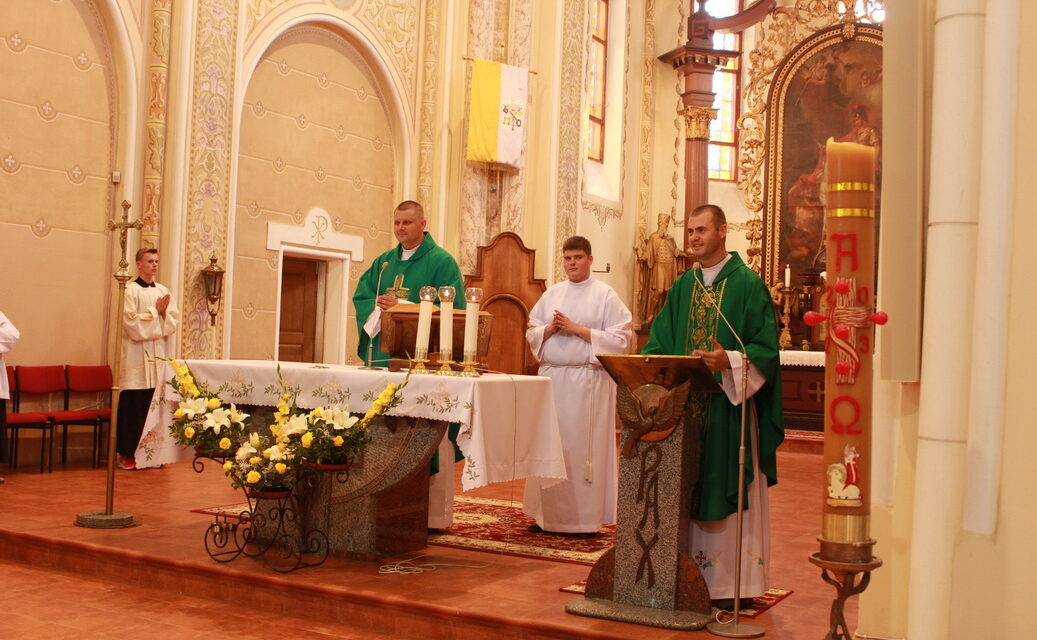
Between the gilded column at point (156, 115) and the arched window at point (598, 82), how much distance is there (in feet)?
28.3

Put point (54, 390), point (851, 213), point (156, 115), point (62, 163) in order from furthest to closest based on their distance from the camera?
point (156, 115) < point (62, 163) < point (54, 390) < point (851, 213)

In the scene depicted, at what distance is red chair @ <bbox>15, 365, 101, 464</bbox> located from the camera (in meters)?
8.17

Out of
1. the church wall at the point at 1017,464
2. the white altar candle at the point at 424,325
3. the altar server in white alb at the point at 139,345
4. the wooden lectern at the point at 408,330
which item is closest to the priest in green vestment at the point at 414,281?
the wooden lectern at the point at 408,330

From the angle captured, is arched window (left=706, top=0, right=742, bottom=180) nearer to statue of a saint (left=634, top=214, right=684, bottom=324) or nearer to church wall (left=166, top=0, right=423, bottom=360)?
statue of a saint (left=634, top=214, right=684, bottom=324)

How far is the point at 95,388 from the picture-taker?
28.3ft

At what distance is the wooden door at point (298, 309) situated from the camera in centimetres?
1113

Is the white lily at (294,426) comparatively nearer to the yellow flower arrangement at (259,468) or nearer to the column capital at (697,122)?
the yellow flower arrangement at (259,468)

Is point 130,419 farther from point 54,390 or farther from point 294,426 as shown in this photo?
point 294,426

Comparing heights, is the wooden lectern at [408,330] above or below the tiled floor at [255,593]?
above

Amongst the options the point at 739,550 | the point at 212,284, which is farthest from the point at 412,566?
the point at 212,284

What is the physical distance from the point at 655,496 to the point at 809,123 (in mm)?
13963

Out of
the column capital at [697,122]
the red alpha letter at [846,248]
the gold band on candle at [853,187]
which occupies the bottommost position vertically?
the red alpha letter at [846,248]

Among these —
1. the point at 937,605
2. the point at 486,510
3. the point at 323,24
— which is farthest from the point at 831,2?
the point at 937,605

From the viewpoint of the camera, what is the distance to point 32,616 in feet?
14.9
